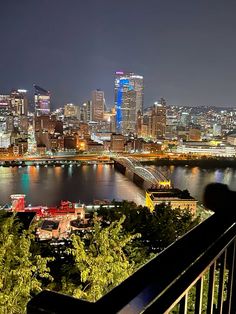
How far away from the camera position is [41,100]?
45.1 m

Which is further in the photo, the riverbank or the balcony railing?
the riverbank

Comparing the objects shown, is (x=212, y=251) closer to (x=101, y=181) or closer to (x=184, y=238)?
(x=184, y=238)

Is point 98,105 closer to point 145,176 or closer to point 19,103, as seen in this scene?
point 19,103

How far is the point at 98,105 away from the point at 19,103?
10755mm

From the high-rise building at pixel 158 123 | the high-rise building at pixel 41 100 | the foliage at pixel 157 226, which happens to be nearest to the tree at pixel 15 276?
the foliage at pixel 157 226

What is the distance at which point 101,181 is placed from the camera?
1362 cm

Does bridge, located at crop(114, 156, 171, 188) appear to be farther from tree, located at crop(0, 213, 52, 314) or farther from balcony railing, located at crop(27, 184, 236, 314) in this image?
balcony railing, located at crop(27, 184, 236, 314)

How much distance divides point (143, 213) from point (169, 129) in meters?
31.1

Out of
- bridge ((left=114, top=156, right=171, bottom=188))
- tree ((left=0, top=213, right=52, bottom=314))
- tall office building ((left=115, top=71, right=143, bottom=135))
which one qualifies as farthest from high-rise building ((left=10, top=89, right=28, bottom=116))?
tree ((left=0, top=213, right=52, bottom=314))

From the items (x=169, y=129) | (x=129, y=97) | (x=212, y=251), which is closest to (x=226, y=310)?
(x=212, y=251)

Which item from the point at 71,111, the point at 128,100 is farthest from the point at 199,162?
the point at 71,111

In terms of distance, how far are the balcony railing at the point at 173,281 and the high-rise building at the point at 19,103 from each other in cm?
3963

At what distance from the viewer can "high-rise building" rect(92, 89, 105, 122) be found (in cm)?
4566

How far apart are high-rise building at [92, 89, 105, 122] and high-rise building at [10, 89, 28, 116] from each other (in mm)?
8660
